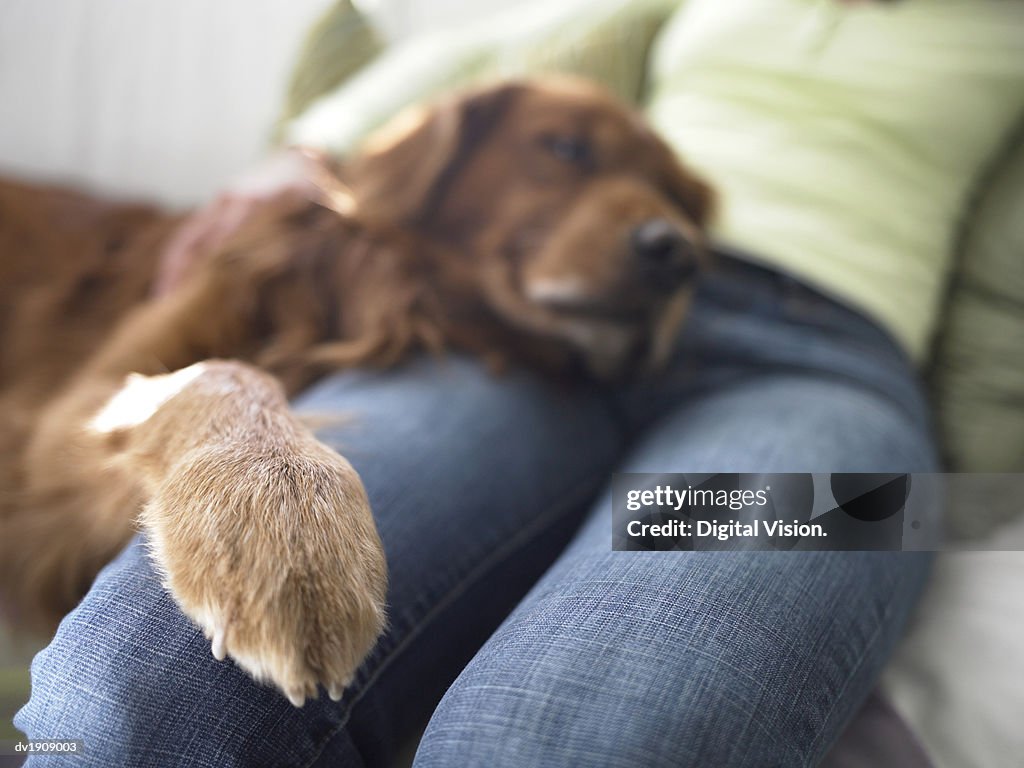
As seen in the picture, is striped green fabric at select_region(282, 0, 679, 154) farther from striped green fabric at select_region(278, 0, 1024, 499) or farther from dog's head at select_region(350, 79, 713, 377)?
dog's head at select_region(350, 79, 713, 377)

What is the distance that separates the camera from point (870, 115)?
1105 mm

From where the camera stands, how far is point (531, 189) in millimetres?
1045

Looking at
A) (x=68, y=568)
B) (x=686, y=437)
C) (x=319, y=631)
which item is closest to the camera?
(x=319, y=631)

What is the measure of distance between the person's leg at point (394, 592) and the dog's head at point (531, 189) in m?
0.11

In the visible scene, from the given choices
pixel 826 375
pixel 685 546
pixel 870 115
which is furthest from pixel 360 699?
pixel 870 115

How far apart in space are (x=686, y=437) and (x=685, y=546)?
25 centimetres

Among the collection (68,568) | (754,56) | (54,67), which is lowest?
(68,568)

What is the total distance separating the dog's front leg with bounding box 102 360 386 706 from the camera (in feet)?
1.61

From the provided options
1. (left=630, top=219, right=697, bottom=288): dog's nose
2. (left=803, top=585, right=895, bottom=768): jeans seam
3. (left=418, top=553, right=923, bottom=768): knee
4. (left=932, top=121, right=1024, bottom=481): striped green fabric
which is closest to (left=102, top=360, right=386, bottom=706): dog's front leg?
(left=418, top=553, right=923, bottom=768): knee

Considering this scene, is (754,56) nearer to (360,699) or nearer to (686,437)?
(686,437)

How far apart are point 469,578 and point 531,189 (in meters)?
0.55

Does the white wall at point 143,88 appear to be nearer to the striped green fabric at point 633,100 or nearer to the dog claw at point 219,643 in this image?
the striped green fabric at point 633,100

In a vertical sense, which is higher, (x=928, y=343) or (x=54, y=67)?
(x=54, y=67)

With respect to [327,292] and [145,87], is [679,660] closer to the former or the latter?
[327,292]
